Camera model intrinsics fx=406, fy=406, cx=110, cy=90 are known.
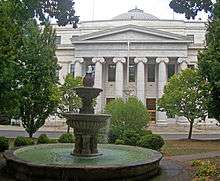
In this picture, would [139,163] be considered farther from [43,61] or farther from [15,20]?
[43,61]

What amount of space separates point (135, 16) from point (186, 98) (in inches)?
1628

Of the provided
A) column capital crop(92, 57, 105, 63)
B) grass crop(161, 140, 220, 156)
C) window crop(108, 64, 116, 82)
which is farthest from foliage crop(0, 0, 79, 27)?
window crop(108, 64, 116, 82)

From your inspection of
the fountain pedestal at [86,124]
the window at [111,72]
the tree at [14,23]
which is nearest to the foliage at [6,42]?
the tree at [14,23]

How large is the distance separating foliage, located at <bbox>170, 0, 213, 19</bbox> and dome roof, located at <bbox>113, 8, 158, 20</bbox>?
51845 mm

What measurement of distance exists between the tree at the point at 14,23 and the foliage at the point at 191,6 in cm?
505

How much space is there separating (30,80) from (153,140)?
11.1 metres

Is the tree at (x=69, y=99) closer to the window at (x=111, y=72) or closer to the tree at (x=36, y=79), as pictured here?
the tree at (x=36, y=79)

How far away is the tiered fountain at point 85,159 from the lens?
33.9ft

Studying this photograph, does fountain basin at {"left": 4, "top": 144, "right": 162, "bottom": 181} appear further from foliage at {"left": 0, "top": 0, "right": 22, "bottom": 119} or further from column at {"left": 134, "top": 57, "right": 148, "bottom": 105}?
column at {"left": 134, "top": 57, "right": 148, "bottom": 105}

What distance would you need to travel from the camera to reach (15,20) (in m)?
17.1

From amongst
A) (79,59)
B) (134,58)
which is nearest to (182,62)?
(134,58)

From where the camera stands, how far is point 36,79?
2795cm

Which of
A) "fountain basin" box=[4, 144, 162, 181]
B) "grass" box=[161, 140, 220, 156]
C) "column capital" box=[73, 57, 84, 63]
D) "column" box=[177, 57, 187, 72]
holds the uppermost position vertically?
"column capital" box=[73, 57, 84, 63]

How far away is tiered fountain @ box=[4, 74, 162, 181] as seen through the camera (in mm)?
10336
